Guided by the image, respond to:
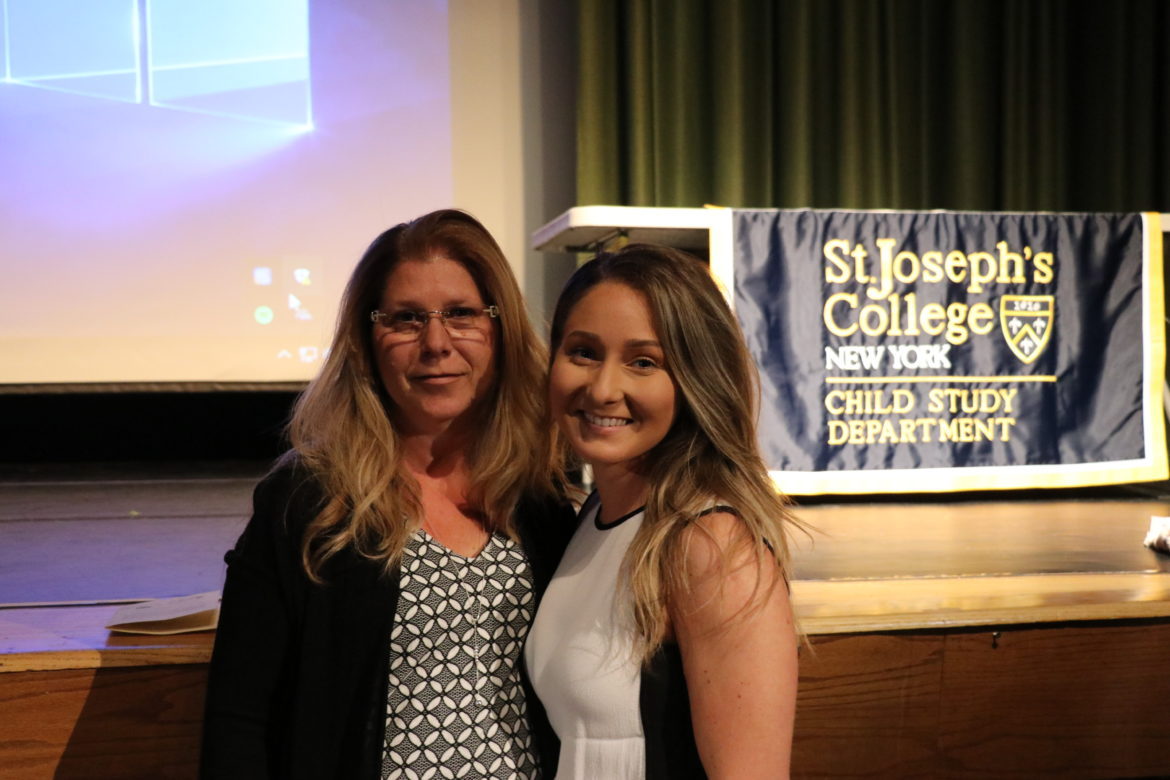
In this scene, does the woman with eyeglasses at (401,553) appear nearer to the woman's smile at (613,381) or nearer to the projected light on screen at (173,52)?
the woman's smile at (613,381)

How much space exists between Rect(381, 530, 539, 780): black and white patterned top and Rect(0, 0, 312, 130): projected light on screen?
3829 millimetres

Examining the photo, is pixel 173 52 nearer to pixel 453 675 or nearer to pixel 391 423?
pixel 391 423

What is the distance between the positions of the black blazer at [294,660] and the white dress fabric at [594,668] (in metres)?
0.19

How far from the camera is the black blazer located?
124 cm

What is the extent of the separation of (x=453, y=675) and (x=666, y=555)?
1.10 ft

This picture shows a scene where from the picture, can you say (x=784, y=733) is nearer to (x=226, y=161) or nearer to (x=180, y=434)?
(x=226, y=161)

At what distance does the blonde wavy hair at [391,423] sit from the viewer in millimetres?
1272

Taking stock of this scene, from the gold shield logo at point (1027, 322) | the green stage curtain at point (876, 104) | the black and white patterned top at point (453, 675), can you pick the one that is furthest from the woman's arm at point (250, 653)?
the green stage curtain at point (876, 104)

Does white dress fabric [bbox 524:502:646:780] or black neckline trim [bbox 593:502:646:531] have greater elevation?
black neckline trim [bbox 593:502:646:531]

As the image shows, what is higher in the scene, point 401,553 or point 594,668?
point 401,553

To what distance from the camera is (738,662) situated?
105 centimetres

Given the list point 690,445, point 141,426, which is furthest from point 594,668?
point 141,426

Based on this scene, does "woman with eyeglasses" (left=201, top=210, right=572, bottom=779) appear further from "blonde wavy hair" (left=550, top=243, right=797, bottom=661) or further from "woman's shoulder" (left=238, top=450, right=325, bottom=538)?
"blonde wavy hair" (left=550, top=243, right=797, bottom=661)

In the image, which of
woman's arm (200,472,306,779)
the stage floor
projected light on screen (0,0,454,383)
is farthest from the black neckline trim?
projected light on screen (0,0,454,383)
